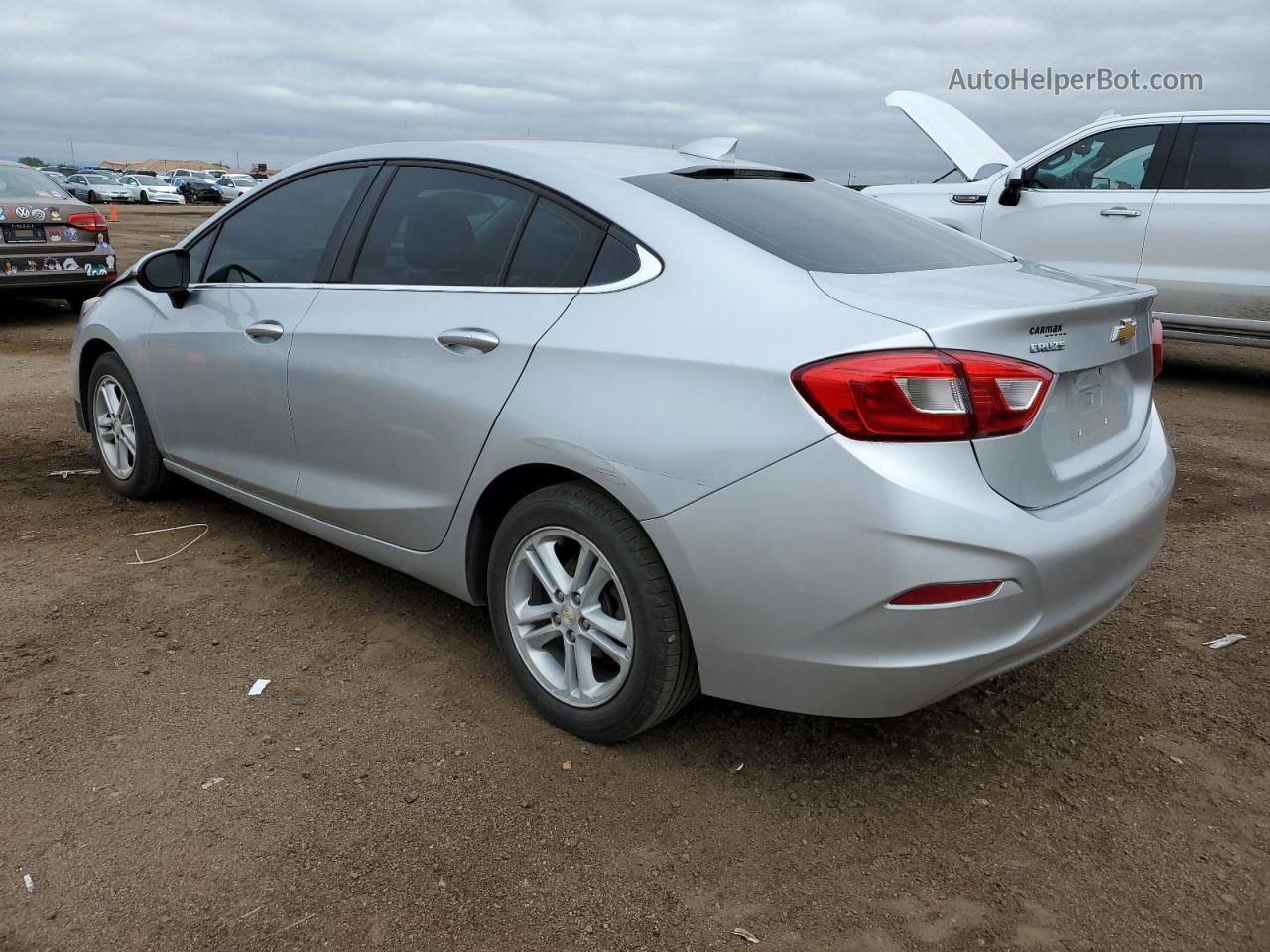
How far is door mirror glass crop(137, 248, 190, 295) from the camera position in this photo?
13.4ft

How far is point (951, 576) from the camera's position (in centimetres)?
220

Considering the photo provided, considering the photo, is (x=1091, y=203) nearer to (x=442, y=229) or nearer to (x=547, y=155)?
(x=547, y=155)

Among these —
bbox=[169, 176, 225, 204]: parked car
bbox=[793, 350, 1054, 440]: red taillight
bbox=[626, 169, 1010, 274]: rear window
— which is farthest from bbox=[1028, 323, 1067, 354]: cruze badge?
bbox=[169, 176, 225, 204]: parked car

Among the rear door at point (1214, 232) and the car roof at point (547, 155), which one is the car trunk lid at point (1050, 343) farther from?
A: the rear door at point (1214, 232)

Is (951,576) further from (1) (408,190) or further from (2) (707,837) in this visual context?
(1) (408,190)

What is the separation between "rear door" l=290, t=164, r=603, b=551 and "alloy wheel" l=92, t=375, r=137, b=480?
1.56 meters

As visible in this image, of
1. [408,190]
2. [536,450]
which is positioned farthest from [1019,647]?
[408,190]

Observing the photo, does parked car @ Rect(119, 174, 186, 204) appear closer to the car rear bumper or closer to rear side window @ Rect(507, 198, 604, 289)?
rear side window @ Rect(507, 198, 604, 289)

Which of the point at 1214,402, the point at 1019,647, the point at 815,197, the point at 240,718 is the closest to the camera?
the point at 1019,647

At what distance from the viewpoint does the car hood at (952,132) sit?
940 centimetres

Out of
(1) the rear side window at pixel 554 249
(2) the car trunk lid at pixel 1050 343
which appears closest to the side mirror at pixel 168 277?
(1) the rear side window at pixel 554 249

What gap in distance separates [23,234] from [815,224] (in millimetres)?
9328

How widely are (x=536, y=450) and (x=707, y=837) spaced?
1030mm

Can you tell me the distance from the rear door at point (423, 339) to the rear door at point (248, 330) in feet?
0.41
